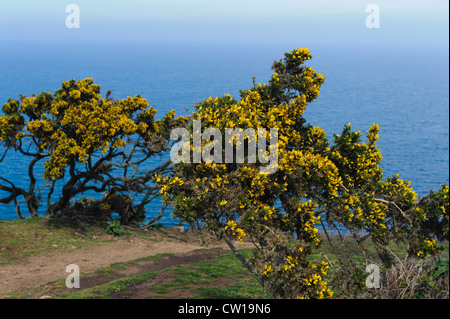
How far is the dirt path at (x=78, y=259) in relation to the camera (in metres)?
20.7

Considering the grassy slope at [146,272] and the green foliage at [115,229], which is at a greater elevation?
the grassy slope at [146,272]

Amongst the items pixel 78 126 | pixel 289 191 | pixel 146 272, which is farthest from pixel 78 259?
pixel 289 191

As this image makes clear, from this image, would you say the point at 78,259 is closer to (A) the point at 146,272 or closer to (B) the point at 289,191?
(A) the point at 146,272

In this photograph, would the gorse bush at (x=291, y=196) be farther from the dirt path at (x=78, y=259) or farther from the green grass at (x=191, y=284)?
the dirt path at (x=78, y=259)

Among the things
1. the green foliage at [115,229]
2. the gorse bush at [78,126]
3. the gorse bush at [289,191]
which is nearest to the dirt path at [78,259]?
the green foliage at [115,229]

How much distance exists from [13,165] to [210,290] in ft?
189

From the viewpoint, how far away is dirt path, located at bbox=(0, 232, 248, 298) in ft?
67.8

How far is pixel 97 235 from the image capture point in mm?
28625

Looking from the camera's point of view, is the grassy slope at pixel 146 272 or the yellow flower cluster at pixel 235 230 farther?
the grassy slope at pixel 146 272

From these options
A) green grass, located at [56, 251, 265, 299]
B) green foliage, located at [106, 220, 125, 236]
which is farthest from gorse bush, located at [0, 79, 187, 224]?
green grass, located at [56, 251, 265, 299]

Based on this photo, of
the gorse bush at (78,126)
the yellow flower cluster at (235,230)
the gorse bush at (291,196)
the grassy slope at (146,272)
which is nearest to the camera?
the yellow flower cluster at (235,230)

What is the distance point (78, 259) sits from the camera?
79.1 feet

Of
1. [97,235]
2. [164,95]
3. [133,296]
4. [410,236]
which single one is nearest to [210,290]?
[133,296]

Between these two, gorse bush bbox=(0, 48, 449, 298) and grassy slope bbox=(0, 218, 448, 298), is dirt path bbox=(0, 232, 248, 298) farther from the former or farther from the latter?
gorse bush bbox=(0, 48, 449, 298)
